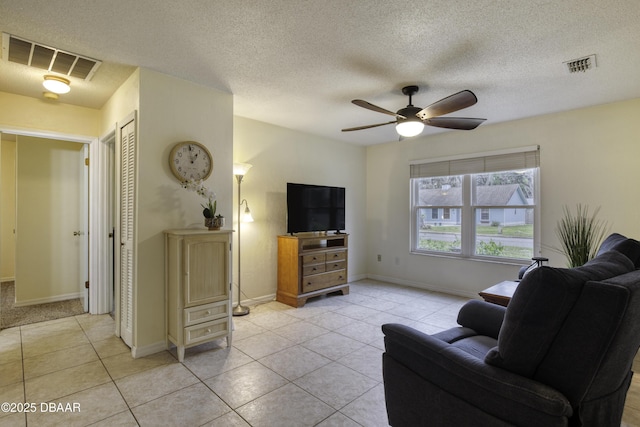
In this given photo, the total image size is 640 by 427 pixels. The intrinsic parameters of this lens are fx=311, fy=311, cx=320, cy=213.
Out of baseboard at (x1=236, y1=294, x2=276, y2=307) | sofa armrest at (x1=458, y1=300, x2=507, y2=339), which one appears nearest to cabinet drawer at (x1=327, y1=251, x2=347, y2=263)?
baseboard at (x1=236, y1=294, x2=276, y2=307)

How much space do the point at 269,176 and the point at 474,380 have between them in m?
3.64

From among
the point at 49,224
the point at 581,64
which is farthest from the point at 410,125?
the point at 49,224

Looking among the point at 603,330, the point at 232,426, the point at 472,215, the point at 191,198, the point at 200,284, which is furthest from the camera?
the point at 472,215

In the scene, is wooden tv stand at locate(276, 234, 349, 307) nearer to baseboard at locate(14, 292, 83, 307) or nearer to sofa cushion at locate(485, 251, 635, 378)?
baseboard at locate(14, 292, 83, 307)

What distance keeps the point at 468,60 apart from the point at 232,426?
3.15m

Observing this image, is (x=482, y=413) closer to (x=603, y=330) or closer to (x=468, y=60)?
(x=603, y=330)

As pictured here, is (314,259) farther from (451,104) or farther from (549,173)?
(549,173)

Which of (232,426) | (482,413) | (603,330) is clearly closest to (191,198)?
(232,426)

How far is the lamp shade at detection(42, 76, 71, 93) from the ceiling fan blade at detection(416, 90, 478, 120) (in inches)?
130

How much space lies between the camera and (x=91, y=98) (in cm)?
338

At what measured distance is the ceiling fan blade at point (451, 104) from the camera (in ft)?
7.95

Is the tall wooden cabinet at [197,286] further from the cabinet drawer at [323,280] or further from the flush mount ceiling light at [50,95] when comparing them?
the flush mount ceiling light at [50,95]

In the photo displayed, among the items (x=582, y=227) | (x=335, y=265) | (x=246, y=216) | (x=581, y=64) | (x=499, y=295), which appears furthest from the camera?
(x=335, y=265)

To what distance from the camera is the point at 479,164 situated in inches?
178
